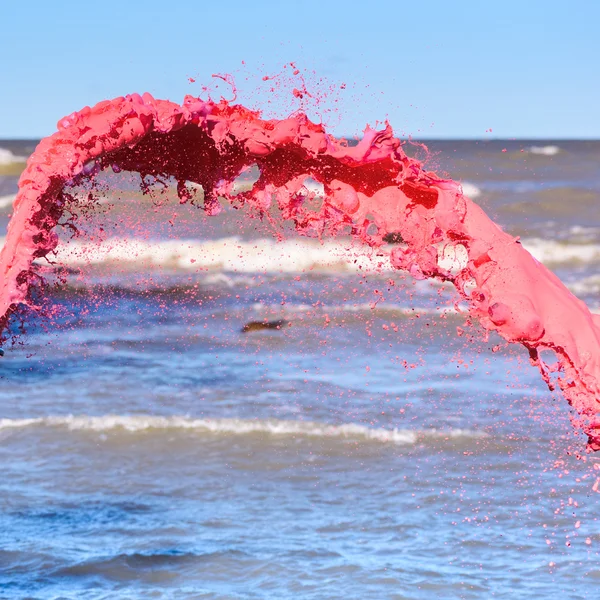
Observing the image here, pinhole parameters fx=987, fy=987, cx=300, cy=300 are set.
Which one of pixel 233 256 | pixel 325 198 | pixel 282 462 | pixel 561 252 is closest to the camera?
pixel 325 198

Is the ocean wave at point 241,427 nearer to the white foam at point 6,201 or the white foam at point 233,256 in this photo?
the white foam at point 233,256

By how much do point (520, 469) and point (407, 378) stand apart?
2.86 metres

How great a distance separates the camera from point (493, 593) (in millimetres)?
5090

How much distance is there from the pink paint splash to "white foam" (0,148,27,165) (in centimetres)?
3880

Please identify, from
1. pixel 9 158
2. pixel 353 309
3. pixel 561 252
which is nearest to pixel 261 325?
pixel 353 309

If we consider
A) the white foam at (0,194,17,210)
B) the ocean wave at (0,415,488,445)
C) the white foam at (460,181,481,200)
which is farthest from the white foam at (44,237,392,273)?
the ocean wave at (0,415,488,445)

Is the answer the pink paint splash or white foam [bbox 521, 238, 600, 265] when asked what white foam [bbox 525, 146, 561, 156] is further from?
the pink paint splash

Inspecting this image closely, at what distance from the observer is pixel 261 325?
13.9 metres

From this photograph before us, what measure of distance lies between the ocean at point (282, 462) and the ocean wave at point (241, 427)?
0.03 metres

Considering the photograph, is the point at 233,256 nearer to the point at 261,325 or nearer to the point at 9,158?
the point at 261,325

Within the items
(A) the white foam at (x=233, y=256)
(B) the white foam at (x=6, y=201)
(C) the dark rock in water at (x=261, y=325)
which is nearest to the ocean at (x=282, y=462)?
(C) the dark rock in water at (x=261, y=325)

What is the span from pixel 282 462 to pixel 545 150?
37076mm

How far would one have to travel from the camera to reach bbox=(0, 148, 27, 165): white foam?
40.4 meters

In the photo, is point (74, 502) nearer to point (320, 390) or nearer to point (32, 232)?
point (320, 390)
